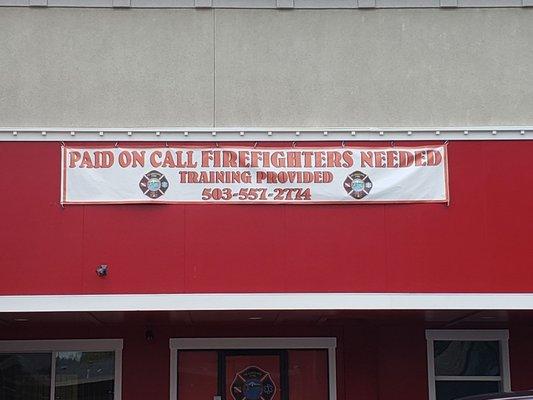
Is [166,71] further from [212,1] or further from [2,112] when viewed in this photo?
[2,112]

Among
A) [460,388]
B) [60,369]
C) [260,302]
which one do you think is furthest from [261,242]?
[460,388]

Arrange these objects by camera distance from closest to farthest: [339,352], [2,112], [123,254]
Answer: [123,254] → [2,112] → [339,352]

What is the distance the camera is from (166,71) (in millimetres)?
13680

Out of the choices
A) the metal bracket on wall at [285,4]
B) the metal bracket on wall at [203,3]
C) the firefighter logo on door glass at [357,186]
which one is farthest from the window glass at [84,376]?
the metal bracket on wall at [285,4]

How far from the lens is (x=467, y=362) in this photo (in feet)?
47.5

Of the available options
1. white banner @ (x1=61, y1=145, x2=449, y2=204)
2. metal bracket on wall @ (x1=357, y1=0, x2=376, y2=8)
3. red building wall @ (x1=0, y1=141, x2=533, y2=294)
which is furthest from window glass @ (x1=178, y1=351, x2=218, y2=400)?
metal bracket on wall @ (x1=357, y1=0, x2=376, y2=8)

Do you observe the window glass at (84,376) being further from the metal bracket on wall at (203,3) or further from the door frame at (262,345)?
the metal bracket on wall at (203,3)

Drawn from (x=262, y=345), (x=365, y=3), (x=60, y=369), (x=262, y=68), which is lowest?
(x=60, y=369)

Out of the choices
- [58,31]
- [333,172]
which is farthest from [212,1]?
[333,172]

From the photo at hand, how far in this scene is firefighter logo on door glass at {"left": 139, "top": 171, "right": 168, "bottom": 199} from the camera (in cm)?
1227

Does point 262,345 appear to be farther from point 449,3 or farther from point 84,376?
point 449,3

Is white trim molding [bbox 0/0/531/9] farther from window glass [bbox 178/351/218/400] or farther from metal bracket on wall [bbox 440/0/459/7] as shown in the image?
window glass [bbox 178/351/218/400]

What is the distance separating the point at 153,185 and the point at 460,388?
19.5ft

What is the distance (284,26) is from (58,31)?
340 centimetres
